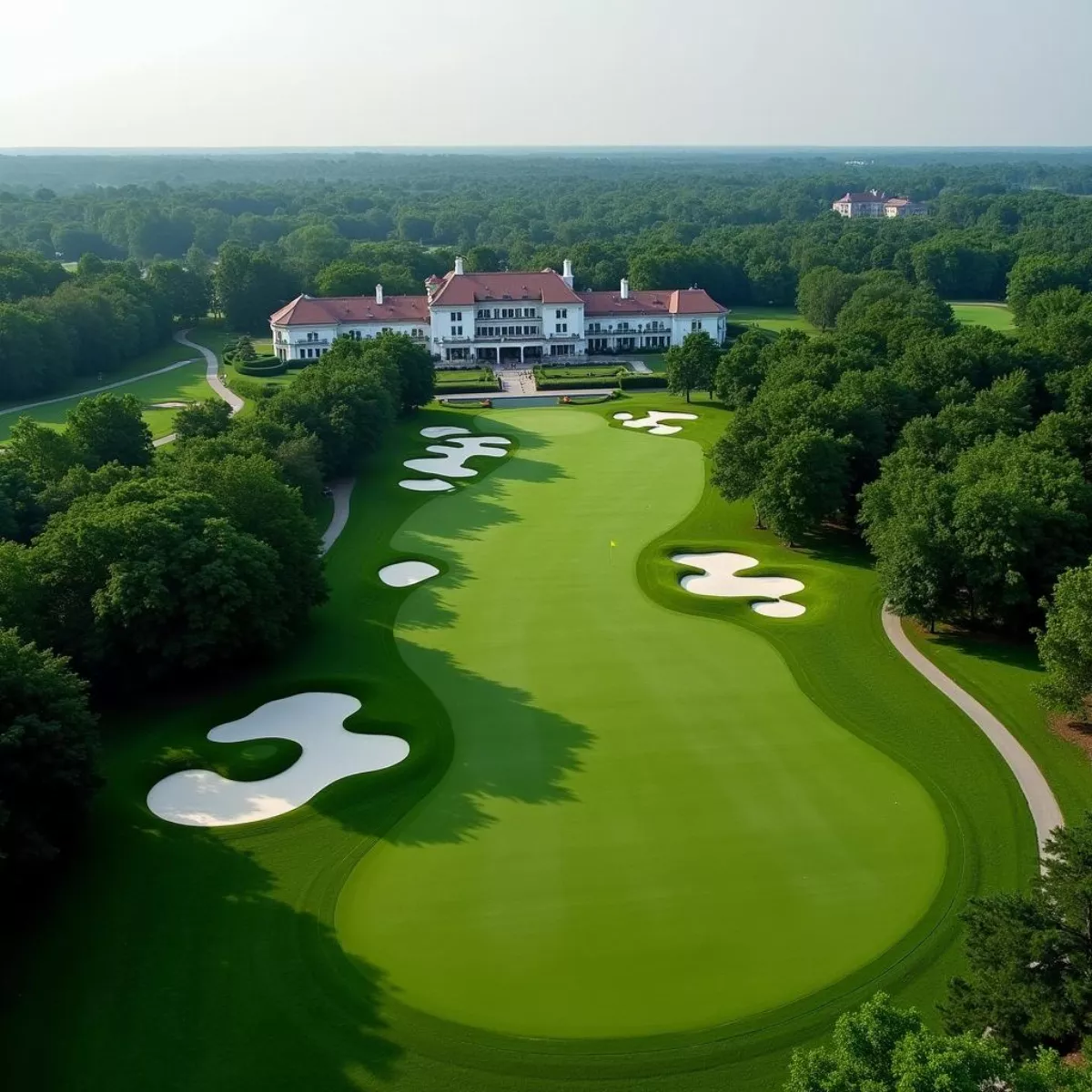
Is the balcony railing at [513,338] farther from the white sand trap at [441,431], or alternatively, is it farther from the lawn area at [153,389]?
the lawn area at [153,389]

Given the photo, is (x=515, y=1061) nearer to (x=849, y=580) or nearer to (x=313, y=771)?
(x=313, y=771)

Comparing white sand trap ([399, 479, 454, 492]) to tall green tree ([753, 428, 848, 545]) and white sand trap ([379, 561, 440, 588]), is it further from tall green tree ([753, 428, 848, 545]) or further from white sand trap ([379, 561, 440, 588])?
tall green tree ([753, 428, 848, 545])

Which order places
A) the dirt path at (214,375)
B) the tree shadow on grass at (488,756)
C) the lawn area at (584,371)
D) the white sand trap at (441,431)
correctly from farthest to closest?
the lawn area at (584,371) < the dirt path at (214,375) < the white sand trap at (441,431) < the tree shadow on grass at (488,756)

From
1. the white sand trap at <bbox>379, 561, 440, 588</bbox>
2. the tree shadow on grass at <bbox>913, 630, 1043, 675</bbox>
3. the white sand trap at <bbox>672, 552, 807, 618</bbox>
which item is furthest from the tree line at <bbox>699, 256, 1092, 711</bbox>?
the white sand trap at <bbox>379, 561, 440, 588</bbox>

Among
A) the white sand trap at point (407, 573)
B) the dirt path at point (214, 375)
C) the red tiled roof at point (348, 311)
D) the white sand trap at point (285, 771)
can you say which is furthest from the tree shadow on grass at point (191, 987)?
the red tiled roof at point (348, 311)

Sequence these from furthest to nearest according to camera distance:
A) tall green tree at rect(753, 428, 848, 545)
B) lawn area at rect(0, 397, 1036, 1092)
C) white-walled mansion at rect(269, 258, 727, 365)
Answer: white-walled mansion at rect(269, 258, 727, 365) < tall green tree at rect(753, 428, 848, 545) < lawn area at rect(0, 397, 1036, 1092)

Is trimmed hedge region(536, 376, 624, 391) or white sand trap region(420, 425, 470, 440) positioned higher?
trimmed hedge region(536, 376, 624, 391)
